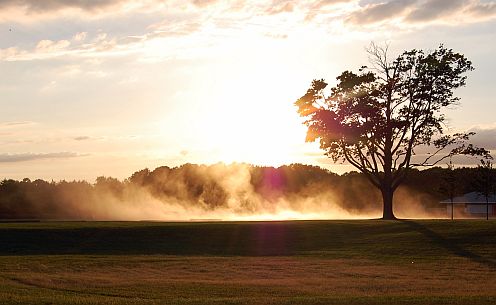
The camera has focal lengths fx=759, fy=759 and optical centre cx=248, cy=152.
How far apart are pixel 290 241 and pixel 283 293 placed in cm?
2553

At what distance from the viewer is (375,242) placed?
165ft

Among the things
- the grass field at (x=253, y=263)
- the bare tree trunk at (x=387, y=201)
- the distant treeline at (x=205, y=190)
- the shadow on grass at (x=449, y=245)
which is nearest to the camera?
the grass field at (x=253, y=263)

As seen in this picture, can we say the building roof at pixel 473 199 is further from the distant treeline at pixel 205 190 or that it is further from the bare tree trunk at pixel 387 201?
the bare tree trunk at pixel 387 201

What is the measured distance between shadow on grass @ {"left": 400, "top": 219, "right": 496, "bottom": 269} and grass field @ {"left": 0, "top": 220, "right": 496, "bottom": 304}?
0.21 feet

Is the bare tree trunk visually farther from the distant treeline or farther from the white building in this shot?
the white building

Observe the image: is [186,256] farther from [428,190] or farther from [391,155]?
[428,190]

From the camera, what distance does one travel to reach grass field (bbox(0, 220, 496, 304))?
2752cm

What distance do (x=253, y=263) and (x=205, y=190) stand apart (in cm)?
8451

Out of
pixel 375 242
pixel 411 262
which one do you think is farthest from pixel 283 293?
pixel 375 242

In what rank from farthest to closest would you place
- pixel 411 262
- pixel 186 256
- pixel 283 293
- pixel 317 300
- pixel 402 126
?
pixel 402 126 → pixel 186 256 → pixel 411 262 → pixel 283 293 → pixel 317 300

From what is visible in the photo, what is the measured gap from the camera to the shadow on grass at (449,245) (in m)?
41.1

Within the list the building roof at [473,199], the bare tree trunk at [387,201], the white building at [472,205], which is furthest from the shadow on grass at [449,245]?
the building roof at [473,199]

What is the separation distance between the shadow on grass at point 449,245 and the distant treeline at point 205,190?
1629 inches

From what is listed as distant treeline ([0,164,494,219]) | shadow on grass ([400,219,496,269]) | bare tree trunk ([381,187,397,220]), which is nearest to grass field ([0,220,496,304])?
shadow on grass ([400,219,496,269])
